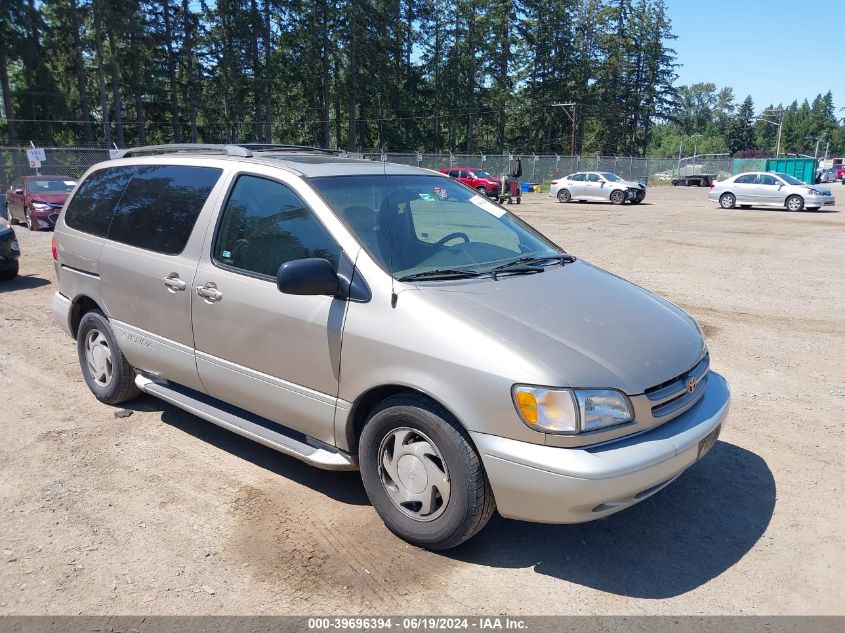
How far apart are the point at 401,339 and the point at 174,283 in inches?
73.2

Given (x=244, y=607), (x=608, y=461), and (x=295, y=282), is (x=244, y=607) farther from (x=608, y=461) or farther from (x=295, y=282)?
(x=608, y=461)

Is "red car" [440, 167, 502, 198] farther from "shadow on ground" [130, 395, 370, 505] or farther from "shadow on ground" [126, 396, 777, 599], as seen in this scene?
"shadow on ground" [126, 396, 777, 599]

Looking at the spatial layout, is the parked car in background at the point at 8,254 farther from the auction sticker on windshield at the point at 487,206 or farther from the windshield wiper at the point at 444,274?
the windshield wiper at the point at 444,274

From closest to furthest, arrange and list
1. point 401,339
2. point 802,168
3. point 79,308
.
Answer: point 401,339 → point 79,308 → point 802,168

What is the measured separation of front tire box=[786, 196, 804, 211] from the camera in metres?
27.1

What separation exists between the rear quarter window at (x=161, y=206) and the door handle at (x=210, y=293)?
40 cm

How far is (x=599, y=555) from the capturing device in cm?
328

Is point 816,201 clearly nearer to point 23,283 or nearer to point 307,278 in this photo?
point 23,283

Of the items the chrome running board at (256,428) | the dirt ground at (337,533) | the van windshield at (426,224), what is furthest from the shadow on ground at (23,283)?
the van windshield at (426,224)

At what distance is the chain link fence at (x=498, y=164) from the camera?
83.2 ft

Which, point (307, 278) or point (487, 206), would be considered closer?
point (307, 278)

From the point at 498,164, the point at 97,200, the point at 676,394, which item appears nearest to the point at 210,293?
the point at 97,200

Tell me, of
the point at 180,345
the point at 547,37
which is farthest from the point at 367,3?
the point at 180,345

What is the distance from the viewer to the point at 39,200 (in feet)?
58.2
